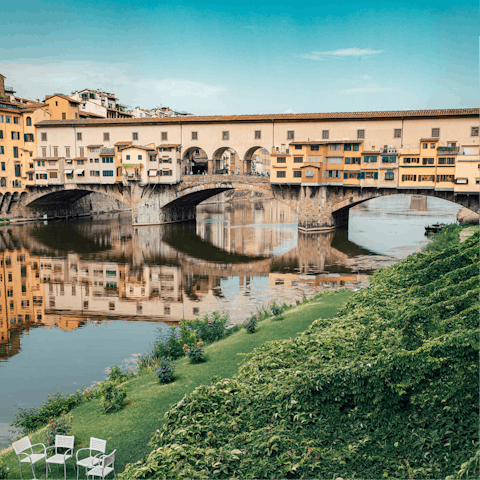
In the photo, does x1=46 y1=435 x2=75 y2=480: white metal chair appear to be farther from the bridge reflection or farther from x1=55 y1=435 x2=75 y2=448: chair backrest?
the bridge reflection

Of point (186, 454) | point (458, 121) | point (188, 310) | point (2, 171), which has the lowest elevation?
point (188, 310)

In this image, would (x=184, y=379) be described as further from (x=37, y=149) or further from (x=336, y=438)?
(x=37, y=149)

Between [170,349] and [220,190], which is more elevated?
[220,190]

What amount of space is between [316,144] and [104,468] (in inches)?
1700

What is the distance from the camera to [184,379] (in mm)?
12508

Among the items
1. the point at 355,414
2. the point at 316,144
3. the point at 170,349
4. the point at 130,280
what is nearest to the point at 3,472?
the point at 355,414

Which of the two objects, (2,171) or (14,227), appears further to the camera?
(2,171)

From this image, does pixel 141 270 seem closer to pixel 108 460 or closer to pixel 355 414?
pixel 108 460

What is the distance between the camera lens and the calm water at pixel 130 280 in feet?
55.6

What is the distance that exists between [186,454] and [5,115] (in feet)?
194

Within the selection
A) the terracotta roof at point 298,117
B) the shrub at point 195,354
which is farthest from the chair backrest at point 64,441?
the terracotta roof at point 298,117

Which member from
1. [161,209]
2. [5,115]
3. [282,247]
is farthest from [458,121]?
[5,115]

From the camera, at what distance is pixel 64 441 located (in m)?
9.26

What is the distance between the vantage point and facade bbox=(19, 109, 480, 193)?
43938mm
